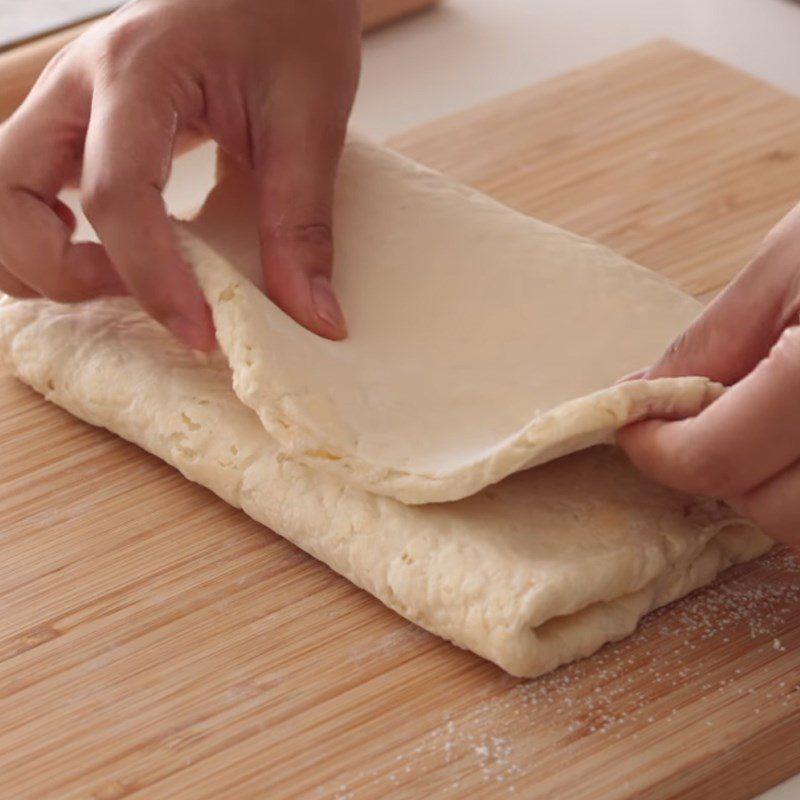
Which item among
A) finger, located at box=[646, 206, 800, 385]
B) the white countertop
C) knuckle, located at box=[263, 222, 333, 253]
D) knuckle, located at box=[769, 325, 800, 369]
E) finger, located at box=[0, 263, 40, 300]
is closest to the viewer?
knuckle, located at box=[769, 325, 800, 369]

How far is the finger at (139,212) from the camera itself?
1.75 meters

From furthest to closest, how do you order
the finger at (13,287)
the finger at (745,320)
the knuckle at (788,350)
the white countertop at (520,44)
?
the white countertop at (520,44)
the finger at (13,287)
the finger at (745,320)
the knuckle at (788,350)

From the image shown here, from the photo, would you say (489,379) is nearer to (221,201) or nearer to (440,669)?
→ (440,669)

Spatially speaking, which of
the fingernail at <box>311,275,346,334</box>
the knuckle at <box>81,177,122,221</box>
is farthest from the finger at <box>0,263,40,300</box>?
the fingernail at <box>311,275,346,334</box>

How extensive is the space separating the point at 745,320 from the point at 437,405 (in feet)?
1.17

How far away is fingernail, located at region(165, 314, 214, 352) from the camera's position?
5.84 feet

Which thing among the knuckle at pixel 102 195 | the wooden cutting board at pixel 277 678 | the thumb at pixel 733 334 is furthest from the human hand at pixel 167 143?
the thumb at pixel 733 334

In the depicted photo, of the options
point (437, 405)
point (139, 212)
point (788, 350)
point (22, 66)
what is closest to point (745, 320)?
point (788, 350)

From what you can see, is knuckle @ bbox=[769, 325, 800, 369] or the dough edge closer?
knuckle @ bbox=[769, 325, 800, 369]

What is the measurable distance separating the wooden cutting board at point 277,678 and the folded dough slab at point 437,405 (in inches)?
1.8

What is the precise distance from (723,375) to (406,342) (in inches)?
15.7

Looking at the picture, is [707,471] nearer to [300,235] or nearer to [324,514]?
[324,514]

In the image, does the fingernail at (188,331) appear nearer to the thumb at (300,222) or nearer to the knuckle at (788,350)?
the thumb at (300,222)

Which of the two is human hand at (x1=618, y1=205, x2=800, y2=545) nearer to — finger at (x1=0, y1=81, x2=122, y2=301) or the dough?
the dough
